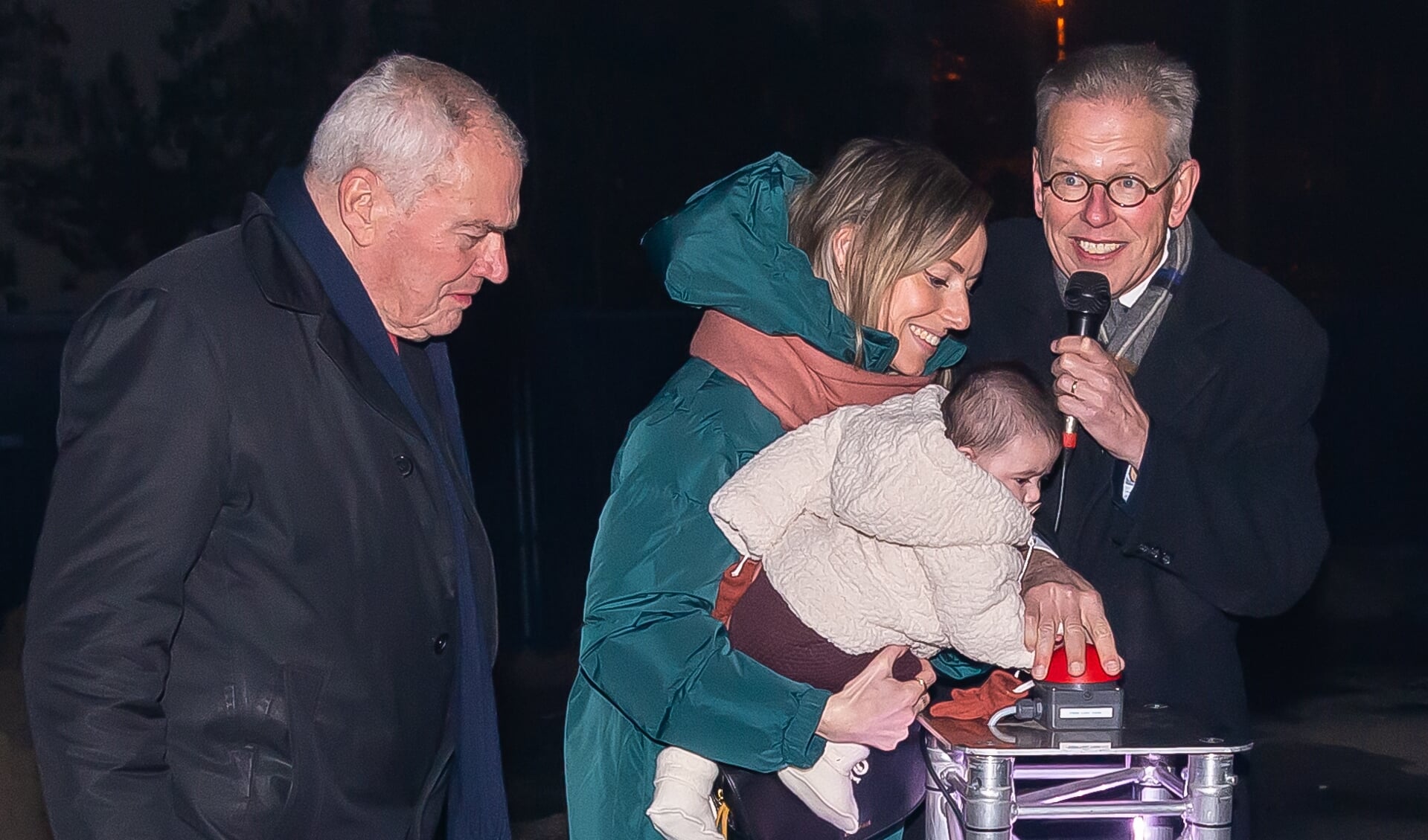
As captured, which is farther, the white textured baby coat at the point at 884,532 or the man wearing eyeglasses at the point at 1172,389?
the man wearing eyeglasses at the point at 1172,389

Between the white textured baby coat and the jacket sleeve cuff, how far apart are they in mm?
78

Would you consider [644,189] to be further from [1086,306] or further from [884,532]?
[884,532]

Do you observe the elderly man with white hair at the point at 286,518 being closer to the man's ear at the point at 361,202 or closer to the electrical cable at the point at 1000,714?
the man's ear at the point at 361,202

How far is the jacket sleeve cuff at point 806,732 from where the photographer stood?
1867 millimetres

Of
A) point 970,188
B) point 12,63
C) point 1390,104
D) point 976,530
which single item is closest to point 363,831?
point 976,530

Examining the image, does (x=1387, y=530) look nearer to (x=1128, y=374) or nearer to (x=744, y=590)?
(x=1128, y=374)

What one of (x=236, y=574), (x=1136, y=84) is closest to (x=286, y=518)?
(x=236, y=574)

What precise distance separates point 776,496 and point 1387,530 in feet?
16.0

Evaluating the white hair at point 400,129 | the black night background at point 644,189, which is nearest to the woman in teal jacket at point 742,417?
the white hair at point 400,129

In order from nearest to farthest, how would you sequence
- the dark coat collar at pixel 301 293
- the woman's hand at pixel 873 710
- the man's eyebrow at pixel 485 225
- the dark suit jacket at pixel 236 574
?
the dark suit jacket at pixel 236 574 < the dark coat collar at pixel 301 293 < the man's eyebrow at pixel 485 225 < the woman's hand at pixel 873 710

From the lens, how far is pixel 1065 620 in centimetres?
194

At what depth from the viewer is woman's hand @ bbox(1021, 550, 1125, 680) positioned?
1.91 metres

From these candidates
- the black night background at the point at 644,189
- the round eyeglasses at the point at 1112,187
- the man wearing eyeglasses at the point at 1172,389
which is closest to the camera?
the man wearing eyeglasses at the point at 1172,389

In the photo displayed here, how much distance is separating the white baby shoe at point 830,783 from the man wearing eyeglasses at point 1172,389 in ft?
1.64
